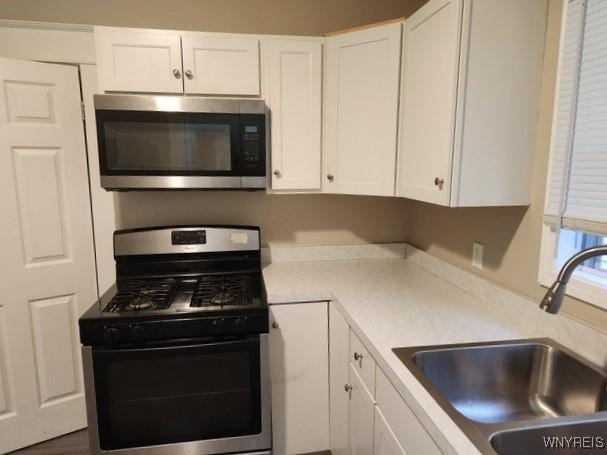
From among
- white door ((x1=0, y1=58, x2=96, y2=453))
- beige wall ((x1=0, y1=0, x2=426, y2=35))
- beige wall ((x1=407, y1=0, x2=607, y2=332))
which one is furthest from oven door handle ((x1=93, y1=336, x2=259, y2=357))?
beige wall ((x1=0, y1=0, x2=426, y2=35))

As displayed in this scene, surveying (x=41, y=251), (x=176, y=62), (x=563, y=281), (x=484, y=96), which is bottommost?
(x=41, y=251)

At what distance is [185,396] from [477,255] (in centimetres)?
138

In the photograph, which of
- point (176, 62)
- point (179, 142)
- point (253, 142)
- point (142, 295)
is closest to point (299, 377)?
point (142, 295)

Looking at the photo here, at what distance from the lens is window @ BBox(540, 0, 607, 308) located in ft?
3.65

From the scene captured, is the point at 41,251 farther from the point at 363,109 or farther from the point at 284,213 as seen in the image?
the point at 363,109

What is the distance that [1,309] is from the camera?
1938 millimetres

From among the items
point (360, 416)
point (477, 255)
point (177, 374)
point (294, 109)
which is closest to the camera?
point (360, 416)

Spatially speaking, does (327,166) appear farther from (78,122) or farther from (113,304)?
(78,122)

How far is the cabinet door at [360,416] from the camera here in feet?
4.32

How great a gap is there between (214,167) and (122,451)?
4.12 feet

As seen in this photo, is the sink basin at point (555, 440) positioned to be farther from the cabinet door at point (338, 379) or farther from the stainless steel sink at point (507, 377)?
the cabinet door at point (338, 379)

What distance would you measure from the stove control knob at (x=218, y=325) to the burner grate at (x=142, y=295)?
231mm

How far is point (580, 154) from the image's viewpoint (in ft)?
3.88

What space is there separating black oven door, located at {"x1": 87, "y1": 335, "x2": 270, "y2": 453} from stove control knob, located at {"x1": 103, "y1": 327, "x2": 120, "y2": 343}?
0.16 ft
